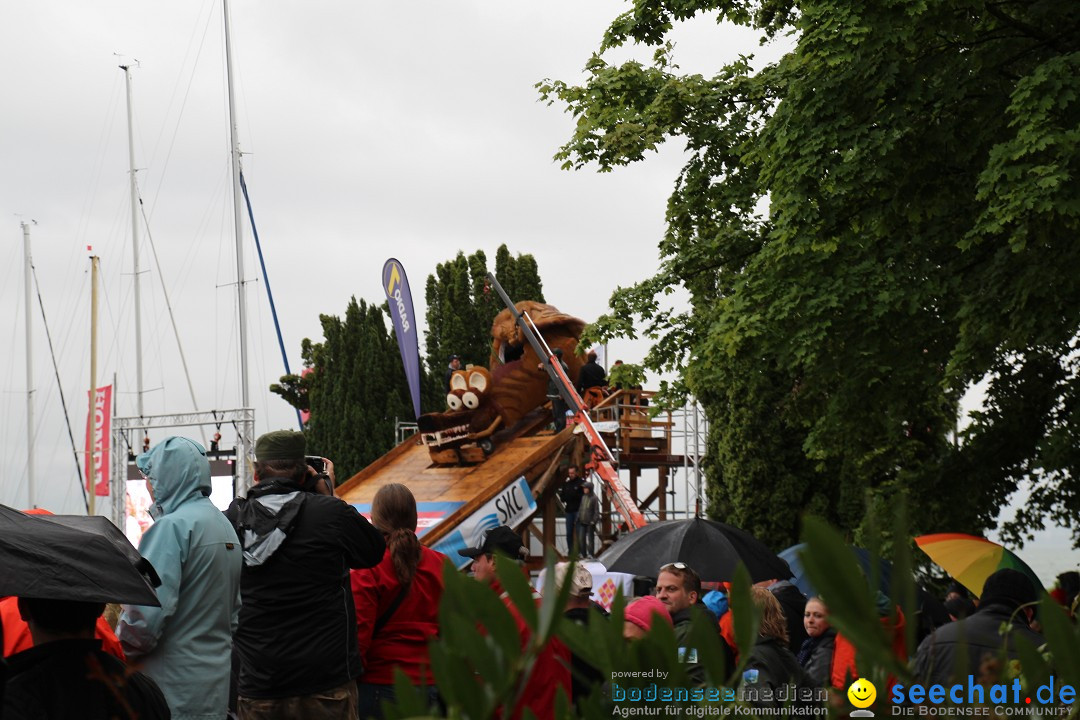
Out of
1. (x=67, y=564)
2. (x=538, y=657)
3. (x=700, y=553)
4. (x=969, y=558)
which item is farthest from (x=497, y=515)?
(x=538, y=657)

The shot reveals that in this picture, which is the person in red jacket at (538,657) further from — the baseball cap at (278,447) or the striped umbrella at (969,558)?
the striped umbrella at (969,558)

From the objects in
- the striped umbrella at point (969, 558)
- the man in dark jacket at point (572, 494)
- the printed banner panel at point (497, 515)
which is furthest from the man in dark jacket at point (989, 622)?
the man in dark jacket at point (572, 494)

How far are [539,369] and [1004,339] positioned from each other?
1465 cm

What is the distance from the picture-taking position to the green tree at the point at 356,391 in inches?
1394

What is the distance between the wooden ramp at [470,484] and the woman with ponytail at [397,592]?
1335cm

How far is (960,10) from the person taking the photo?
11508mm

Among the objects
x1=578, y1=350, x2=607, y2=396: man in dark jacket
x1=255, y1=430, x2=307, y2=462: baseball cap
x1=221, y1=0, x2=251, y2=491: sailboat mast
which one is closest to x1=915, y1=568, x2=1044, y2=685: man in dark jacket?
x1=255, y1=430, x2=307, y2=462: baseball cap

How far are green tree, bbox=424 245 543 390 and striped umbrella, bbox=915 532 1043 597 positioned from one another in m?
26.0

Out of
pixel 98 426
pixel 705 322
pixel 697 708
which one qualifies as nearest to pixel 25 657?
pixel 697 708

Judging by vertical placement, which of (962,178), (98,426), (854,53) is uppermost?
(854,53)

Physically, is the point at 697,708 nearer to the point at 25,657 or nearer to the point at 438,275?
the point at 25,657

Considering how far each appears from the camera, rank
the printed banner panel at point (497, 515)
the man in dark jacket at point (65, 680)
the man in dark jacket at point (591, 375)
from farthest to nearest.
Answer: the man in dark jacket at point (591, 375)
the printed banner panel at point (497, 515)
the man in dark jacket at point (65, 680)

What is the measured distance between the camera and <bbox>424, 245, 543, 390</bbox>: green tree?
36281 millimetres

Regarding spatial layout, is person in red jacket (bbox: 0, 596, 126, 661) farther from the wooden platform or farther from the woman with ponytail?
the wooden platform
